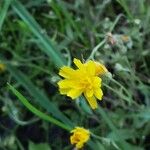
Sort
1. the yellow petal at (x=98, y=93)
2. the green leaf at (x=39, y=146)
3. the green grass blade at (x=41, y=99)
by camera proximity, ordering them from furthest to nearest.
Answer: the green leaf at (x=39, y=146), the green grass blade at (x=41, y=99), the yellow petal at (x=98, y=93)

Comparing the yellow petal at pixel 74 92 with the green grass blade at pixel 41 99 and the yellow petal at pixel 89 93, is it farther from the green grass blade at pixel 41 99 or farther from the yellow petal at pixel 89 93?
the green grass blade at pixel 41 99

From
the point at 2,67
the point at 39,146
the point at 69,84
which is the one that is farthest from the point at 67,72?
the point at 2,67

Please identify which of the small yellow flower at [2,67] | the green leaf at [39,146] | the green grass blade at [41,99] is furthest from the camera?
the small yellow flower at [2,67]

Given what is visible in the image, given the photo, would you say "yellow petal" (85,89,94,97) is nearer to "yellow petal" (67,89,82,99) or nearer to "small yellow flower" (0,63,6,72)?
"yellow petal" (67,89,82,99)

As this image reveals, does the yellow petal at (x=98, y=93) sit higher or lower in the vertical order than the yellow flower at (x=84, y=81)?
lower

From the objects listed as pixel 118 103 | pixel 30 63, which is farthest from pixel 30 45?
pixel 118 103

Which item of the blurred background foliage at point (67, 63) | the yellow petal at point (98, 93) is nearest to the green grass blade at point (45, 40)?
the blurred background foliage at point (67, 63)
